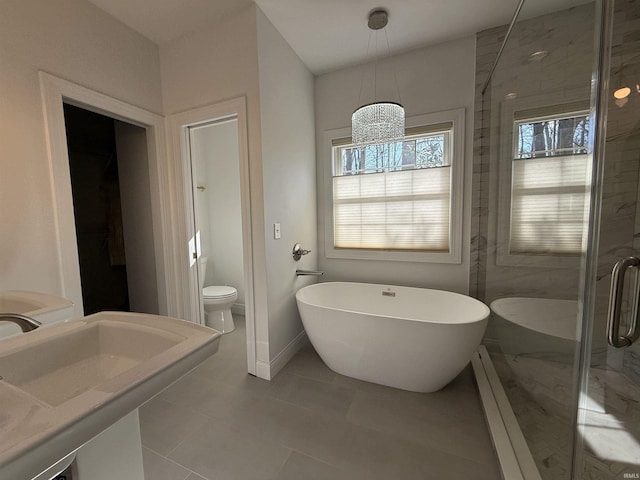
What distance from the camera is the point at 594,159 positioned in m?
1.11

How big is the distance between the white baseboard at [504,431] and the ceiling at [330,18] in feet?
7.89

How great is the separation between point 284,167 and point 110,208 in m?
1.82

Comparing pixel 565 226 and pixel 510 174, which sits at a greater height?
pixel 510 174

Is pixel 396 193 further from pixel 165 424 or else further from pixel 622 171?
pixel 165 424

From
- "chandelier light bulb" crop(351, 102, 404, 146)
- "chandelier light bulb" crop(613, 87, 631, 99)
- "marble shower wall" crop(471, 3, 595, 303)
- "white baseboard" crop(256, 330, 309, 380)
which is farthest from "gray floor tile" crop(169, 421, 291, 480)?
"chandelier light bulb" crop(613, 87, 631, 99)

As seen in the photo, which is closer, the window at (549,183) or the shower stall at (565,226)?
the shower stall at (565,226)

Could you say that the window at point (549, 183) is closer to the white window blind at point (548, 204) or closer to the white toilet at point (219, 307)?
the white window blind at point (548, 204)

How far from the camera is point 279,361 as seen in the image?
211cm

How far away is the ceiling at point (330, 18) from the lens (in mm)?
1765

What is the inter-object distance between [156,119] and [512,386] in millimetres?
3164

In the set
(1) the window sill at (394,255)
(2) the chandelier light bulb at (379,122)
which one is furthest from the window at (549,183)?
(2) the chandelier light bulb at (379,122)

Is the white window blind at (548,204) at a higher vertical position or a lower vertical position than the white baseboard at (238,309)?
higher

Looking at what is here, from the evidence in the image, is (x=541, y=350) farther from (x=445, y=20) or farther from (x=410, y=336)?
(x=445, y=20)

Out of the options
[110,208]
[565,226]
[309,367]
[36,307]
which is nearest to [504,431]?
[565,226]
